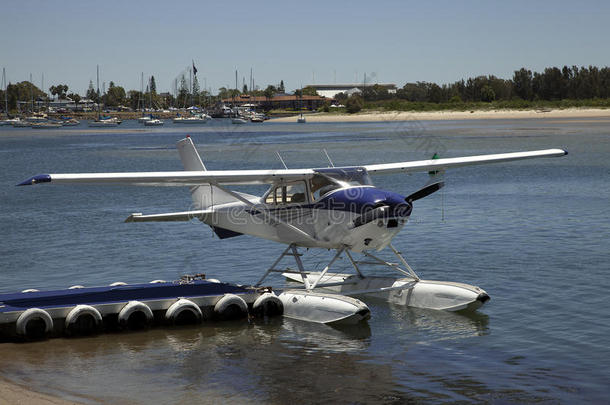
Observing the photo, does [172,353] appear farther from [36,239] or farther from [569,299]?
[36,239]

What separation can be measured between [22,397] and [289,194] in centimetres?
546

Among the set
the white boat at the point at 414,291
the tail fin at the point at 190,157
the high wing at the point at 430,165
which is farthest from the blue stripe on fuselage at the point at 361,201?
the tail fin at the point at 190,157

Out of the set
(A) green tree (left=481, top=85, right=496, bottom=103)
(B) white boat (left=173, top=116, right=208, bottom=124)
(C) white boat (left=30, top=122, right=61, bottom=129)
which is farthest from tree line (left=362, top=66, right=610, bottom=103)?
(C) white boat (left=30, top=122, right=61, bottom=129)

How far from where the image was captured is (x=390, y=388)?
8562mm

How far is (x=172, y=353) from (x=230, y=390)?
188 cm

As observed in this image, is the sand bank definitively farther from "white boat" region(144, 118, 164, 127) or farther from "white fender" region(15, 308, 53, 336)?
"white boat" region(144, 118, 164, 127)

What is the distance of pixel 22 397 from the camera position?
8133 mm

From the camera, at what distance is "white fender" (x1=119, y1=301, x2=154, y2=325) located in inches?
427

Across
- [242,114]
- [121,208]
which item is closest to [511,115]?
[242,114]

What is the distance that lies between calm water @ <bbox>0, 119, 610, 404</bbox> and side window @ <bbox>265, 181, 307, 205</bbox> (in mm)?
2054

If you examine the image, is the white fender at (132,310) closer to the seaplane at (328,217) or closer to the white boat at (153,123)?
the seaplane at (328,217)

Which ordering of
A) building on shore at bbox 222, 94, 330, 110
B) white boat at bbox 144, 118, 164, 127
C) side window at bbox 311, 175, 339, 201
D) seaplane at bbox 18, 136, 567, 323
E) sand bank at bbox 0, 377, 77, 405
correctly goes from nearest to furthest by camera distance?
sand bank at bbox 0, 377, 77, 405 < seaplane at bbox 18, 136, 567, 323 < side window at bbox 311, 175, 339, 201 < white boat at bbox 144, 118, 164, 127 < building on shore at bbox 222, 94, 330, 110

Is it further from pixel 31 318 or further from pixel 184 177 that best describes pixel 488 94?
pixel 31 318

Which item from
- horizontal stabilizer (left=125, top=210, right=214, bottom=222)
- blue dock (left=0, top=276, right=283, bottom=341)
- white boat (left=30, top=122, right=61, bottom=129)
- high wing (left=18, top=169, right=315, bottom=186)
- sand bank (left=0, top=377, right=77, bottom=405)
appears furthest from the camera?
white boat (left=30, top=122, right=61, bottom=129)
